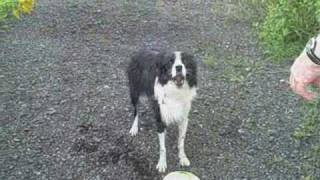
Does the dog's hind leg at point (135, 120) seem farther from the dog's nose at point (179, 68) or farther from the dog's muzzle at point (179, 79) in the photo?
the dog's nose at point (179, 68)

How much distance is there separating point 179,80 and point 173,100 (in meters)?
0.29

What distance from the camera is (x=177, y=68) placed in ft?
13.2

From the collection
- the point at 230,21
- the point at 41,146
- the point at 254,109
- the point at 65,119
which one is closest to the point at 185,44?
the point at 230,21

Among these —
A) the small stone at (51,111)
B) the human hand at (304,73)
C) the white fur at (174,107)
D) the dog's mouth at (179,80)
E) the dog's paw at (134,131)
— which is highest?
the human hand at (304,73)

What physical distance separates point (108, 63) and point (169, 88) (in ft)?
7.59

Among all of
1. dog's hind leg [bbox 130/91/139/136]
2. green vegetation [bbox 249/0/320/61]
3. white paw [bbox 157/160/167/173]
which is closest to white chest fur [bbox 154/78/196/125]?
white paw [bbox 157/160/167/173]

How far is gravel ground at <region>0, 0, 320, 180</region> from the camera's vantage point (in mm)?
4578

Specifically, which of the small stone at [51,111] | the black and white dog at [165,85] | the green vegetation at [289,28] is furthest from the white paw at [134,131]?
the green vegetation at [289,28]

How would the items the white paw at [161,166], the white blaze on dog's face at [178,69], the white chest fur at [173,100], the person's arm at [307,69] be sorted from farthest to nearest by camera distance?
the white paw at [161,166]
the white chest fur at [173,100]
the white blaze on dog's face at [178,69]
the person's arm at [307,69]

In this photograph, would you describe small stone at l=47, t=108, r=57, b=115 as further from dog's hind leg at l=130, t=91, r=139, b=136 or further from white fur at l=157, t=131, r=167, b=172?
white fur at l=157, t=131, r=167, b=172

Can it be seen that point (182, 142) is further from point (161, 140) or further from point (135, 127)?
point (135, 127)

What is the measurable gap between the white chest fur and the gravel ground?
44 centimetres

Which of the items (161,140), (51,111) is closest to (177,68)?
(161,140)

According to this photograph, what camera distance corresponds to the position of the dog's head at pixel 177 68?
4.02 meters
